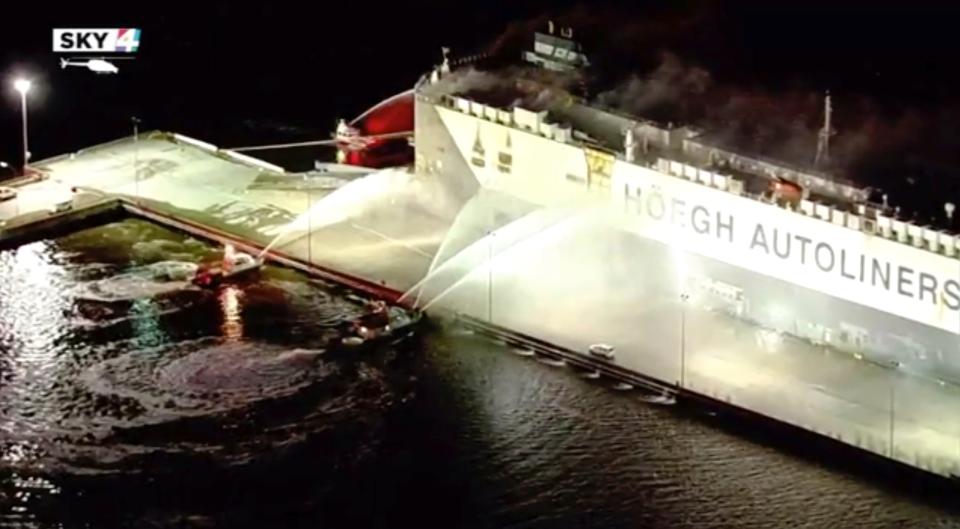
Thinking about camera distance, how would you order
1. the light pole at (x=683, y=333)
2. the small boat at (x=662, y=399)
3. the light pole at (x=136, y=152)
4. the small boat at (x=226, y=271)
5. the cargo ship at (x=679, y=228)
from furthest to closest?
1. the light pole at (x=136, y=152)
2. the small boat at (x=226, y=271)
3. the light pole at (x=683, y=333)
4. the cargo ship at (x=679, y=228)
5. the small boat at (x=662, y=399)

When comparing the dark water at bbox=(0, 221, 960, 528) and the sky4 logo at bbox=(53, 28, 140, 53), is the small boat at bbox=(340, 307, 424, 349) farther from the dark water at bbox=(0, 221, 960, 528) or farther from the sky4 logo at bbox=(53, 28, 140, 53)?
the sky4 logo at bbox=(53, 28, 140, 53)

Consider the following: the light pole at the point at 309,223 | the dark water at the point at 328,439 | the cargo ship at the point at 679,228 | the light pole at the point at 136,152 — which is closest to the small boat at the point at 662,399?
the dark water at the point at 328,439

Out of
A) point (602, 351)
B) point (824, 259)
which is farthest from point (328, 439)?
point (824, 259)

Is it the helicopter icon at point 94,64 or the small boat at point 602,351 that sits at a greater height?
the helicopter icon at point 94,64

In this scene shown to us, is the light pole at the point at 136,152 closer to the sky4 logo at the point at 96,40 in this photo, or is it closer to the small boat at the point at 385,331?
the sky4 logo at the point at 96,40

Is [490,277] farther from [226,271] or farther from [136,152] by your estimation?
[136,152]

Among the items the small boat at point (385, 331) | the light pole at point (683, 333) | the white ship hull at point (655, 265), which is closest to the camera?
the white ship hull at point (655, 265)

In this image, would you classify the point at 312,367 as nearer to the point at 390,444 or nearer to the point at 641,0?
the point at 390,444
